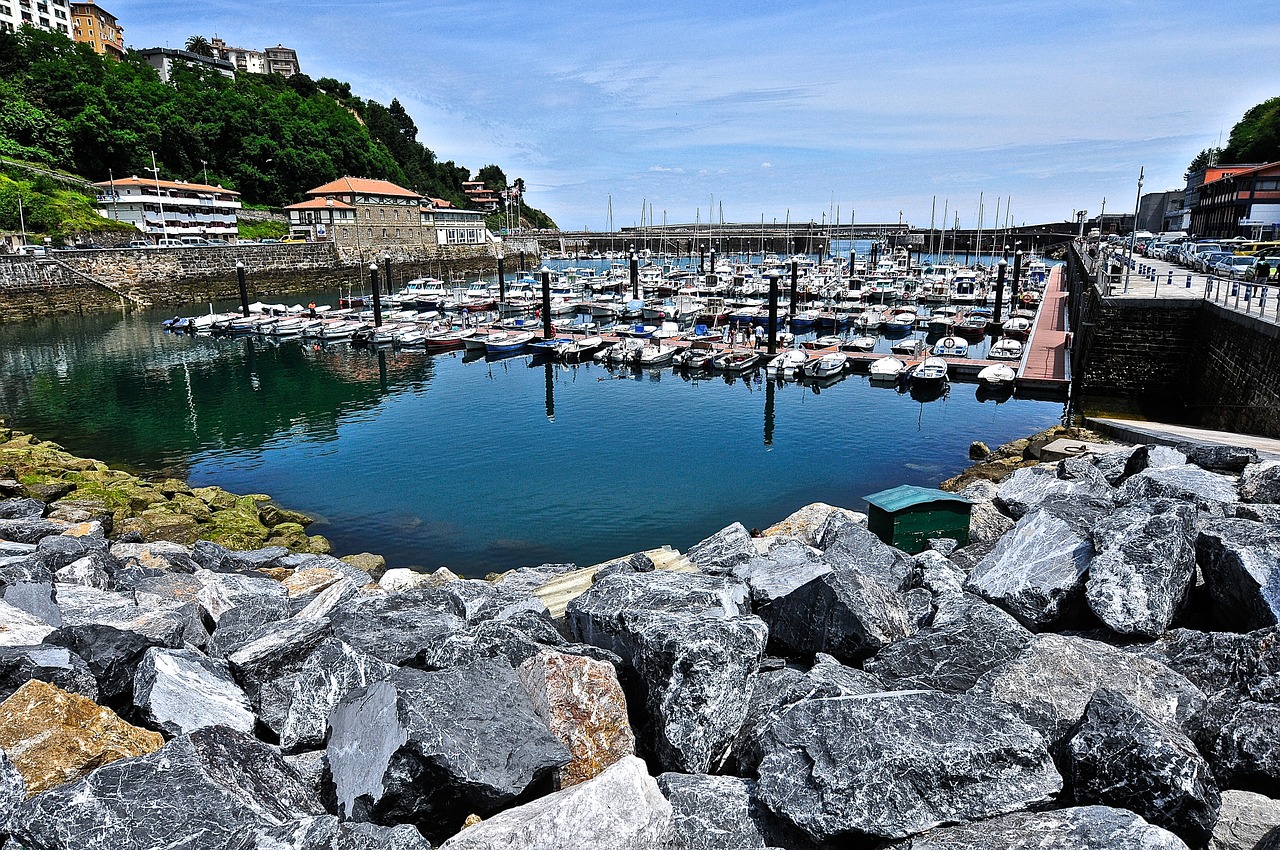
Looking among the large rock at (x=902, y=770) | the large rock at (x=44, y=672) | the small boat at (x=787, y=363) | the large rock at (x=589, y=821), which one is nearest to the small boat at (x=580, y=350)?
the small boat at (x=787, y=363)

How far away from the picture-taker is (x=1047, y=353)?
123 feet

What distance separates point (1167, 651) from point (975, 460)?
1877 cm

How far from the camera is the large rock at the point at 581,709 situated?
15.8 ft

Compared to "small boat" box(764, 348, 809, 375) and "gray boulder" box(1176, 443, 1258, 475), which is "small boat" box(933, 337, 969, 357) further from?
"gray boulder" box(1176, 443, 1258, 475)

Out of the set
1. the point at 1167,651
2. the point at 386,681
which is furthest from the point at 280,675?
the point at 1167,651

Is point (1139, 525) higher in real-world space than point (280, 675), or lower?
higher

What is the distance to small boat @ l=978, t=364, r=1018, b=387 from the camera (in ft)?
108

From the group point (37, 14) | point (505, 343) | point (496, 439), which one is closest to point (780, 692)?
point (496, 439)

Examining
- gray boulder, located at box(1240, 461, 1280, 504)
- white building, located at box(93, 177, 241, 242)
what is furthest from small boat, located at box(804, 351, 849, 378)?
white building, located at box(93, 177, 241, 242)

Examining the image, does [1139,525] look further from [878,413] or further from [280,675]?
[878,413]

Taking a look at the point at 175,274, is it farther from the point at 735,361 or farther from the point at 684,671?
the point at 684,671

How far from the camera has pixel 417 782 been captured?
4.25 m

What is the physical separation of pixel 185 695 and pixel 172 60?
14886 cm

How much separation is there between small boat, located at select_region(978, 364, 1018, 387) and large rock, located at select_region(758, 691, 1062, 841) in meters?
31.4
